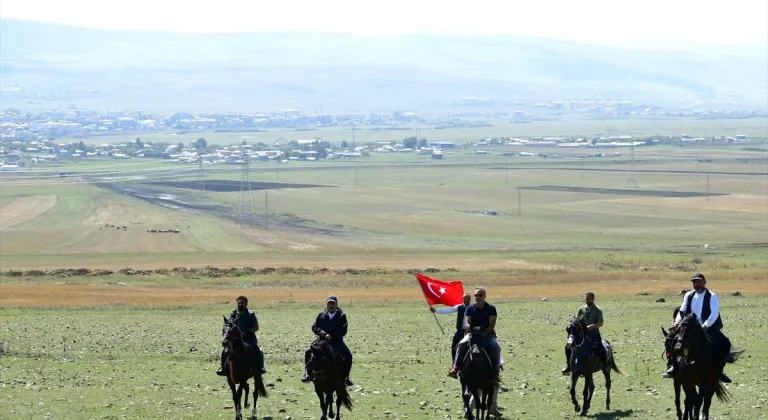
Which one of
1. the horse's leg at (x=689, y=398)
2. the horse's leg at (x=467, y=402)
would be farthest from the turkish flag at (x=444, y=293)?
the horse's leg at (x=689, y=398)

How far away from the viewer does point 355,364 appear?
31.2 metres

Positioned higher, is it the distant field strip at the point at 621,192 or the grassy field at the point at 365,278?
the grassy field at the point at 365,278

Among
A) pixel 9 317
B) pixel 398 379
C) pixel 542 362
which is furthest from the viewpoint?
pixel 9 317

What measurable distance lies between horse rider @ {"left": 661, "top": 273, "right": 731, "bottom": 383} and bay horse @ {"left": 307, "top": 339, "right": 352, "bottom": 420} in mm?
6080

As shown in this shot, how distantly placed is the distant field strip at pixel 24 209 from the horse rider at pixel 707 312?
343 feet

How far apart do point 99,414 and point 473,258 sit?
60073mm

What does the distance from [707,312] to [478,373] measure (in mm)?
4164

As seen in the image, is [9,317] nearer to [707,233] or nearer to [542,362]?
[542,362]

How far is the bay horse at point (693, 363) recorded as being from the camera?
68.7 ft

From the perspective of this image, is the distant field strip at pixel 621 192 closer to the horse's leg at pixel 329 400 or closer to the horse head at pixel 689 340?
the horse head at pixel 689 340

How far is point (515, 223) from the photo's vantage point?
116 m

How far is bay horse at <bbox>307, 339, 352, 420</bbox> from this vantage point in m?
22.1

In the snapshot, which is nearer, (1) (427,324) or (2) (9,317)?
(1) (427,324)

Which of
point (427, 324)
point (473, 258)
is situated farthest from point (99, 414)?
point (473, 258)
